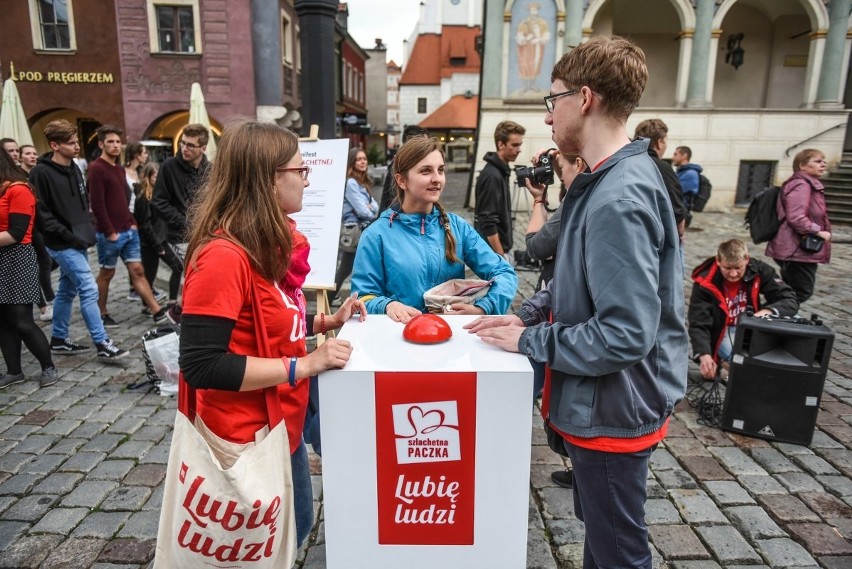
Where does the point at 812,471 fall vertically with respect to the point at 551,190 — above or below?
below

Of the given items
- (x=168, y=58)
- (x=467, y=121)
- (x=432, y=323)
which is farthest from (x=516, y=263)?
(x=467, y=121)

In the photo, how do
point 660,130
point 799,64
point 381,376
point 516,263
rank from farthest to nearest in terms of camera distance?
point 799,64
point 516,263
point 660,130
point 381,376

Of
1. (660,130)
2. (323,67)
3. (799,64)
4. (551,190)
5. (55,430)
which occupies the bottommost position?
(55,430)

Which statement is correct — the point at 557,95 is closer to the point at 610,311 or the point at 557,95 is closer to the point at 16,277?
the point at 610,311

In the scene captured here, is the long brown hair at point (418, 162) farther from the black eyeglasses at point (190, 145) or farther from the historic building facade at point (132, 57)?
the historic building facade at point (132, 57)

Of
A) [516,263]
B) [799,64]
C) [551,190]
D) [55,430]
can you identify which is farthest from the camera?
[799,64]

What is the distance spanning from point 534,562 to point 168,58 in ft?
67.9

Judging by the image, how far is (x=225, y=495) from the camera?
1576mm

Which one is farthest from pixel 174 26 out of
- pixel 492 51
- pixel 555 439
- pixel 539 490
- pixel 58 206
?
pixel 555 439

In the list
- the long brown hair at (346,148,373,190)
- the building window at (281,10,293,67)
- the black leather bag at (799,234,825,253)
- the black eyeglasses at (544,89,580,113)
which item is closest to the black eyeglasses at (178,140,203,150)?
the long brown hair at (346,148,373,190)

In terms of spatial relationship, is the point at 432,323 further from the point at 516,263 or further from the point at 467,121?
the point at 467,121

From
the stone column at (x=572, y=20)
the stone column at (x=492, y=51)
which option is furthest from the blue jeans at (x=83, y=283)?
the stone column at (x=572, y=20)

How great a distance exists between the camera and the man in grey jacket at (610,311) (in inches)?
56.7

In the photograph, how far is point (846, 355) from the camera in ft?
17.3
